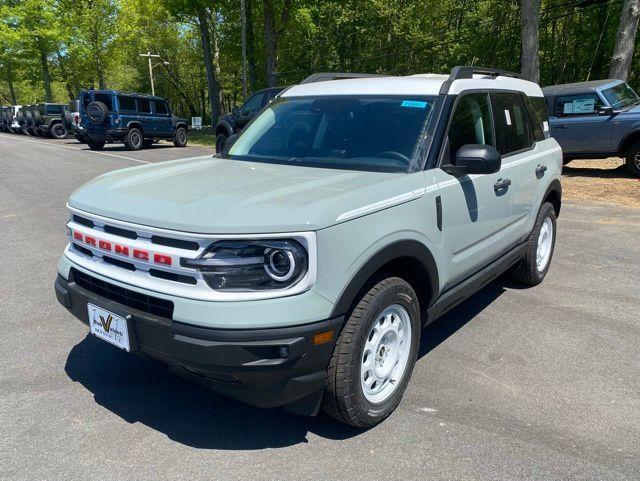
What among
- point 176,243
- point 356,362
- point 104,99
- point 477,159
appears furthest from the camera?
point 104,99

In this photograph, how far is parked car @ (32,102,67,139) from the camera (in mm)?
30016

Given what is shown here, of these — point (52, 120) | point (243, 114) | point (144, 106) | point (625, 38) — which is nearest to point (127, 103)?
point (144, 106)

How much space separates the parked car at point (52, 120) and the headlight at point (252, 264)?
31661mm

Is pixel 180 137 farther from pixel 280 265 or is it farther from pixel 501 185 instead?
pixel 280 265

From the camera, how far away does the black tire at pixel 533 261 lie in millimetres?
4793

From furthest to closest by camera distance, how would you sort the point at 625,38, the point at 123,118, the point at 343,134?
the point at 123,118 → the point at 625,38 → the point at 343,134

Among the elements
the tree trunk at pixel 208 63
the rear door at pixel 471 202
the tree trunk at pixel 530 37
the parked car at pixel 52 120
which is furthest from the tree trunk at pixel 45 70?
the rear door at pixel 471 202

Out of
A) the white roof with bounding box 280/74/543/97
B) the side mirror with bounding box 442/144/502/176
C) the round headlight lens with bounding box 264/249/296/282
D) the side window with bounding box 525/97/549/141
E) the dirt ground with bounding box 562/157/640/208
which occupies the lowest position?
the dirt ground with bounding box 562/157/640/208

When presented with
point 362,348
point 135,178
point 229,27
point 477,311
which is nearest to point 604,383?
point 477,311

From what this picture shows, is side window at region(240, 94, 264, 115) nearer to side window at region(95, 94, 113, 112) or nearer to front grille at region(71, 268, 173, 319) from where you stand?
side window at region(95, 94, 113, 112)

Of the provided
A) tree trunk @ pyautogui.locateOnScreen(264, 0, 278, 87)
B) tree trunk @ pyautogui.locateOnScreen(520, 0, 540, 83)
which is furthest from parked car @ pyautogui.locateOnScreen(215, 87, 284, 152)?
tree trunk @ pyautogui.locateOnScreen(264, 0, 278, 87)

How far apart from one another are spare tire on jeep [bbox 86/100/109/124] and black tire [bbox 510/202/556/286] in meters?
17.9

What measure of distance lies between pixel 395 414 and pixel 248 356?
117cm

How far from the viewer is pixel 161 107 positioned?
2150 cm
